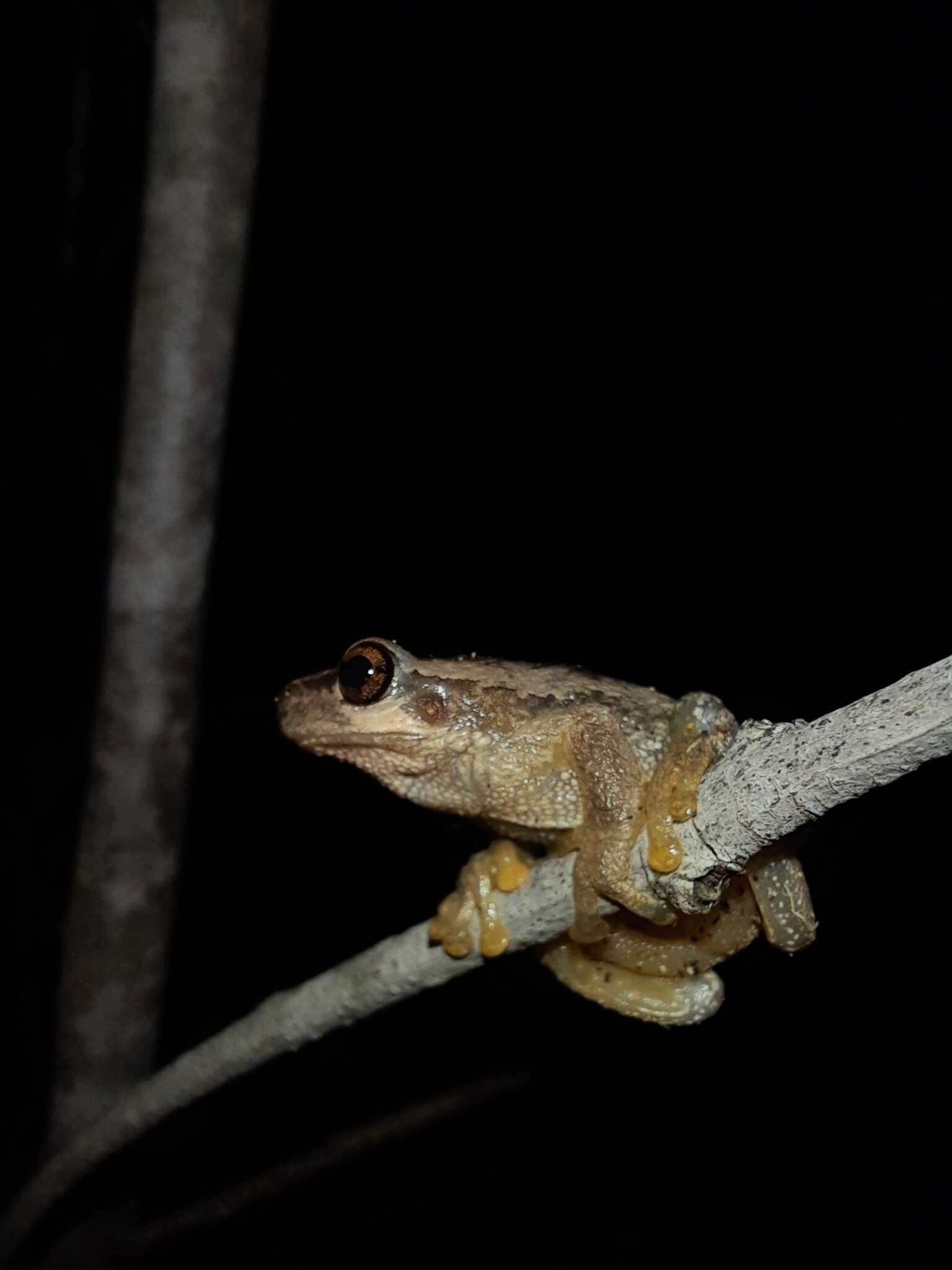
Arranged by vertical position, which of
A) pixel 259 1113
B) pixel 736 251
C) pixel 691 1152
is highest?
pixel 736 251

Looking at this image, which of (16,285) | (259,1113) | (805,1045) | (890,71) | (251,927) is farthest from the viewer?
(251,927)

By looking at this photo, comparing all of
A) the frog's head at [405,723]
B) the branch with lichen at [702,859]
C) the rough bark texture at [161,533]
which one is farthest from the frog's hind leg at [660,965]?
the rough bark texture at [161,533]

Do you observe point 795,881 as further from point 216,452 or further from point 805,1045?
point 805,1045

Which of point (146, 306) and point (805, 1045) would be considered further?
point (805, 1045)

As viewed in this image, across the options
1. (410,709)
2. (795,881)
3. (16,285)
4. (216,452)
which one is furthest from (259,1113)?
(16,285)

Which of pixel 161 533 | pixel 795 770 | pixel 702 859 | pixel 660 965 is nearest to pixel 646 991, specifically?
pixel 660 965

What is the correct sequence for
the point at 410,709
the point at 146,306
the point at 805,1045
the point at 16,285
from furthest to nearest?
the point at 16,285, the point at 805,1045, the point at 146,306, the point at 410,709

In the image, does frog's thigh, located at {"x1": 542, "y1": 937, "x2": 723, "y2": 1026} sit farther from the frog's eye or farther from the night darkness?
the frog's eye

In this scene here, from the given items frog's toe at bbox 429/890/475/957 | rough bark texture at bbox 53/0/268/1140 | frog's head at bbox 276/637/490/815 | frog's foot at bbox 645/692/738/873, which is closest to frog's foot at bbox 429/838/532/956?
frog's toe at bbox 429/890/475/957

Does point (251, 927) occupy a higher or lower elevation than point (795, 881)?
lower
